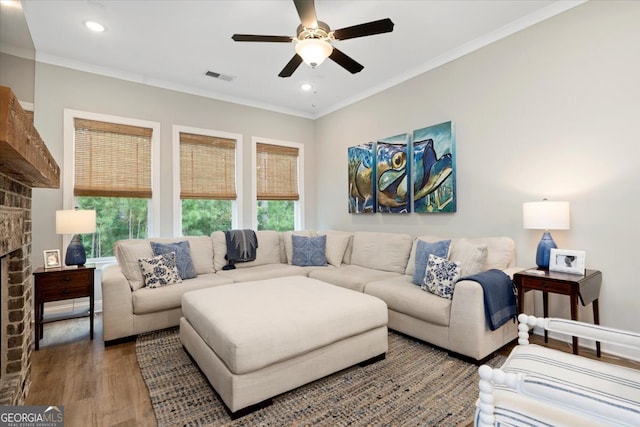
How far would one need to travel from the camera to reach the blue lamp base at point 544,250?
8.89ft

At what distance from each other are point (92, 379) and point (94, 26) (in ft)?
10.2

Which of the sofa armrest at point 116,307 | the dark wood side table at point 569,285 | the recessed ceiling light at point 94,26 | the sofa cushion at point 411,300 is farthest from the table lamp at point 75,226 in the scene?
the dark wood side table at point 569,285

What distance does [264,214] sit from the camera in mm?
5238

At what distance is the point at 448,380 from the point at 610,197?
196 cm

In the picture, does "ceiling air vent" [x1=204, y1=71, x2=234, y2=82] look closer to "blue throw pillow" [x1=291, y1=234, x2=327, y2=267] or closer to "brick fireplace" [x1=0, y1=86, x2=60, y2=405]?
"blue throw pillow" [x1=291, y1=234, x2=327, y2=267]

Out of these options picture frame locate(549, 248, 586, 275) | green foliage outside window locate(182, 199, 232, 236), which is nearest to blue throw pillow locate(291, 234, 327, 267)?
green foliage outside window locate(182, 199, 232, 236)

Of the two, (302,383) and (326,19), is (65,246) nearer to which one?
(302,383)

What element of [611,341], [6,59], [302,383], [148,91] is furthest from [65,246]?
[611,341]

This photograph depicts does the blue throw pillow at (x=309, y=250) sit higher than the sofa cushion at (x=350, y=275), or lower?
higher

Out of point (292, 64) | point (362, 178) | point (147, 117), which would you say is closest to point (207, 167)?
point (147, 117)

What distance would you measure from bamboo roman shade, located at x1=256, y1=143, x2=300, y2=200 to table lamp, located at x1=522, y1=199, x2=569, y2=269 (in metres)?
3.61

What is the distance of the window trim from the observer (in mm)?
5000

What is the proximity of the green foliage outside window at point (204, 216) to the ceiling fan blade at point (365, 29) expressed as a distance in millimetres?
3157

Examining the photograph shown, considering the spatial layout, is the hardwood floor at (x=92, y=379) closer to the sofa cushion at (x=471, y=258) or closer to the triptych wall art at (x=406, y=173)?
the sofa cushion at (x=471, y=258)
